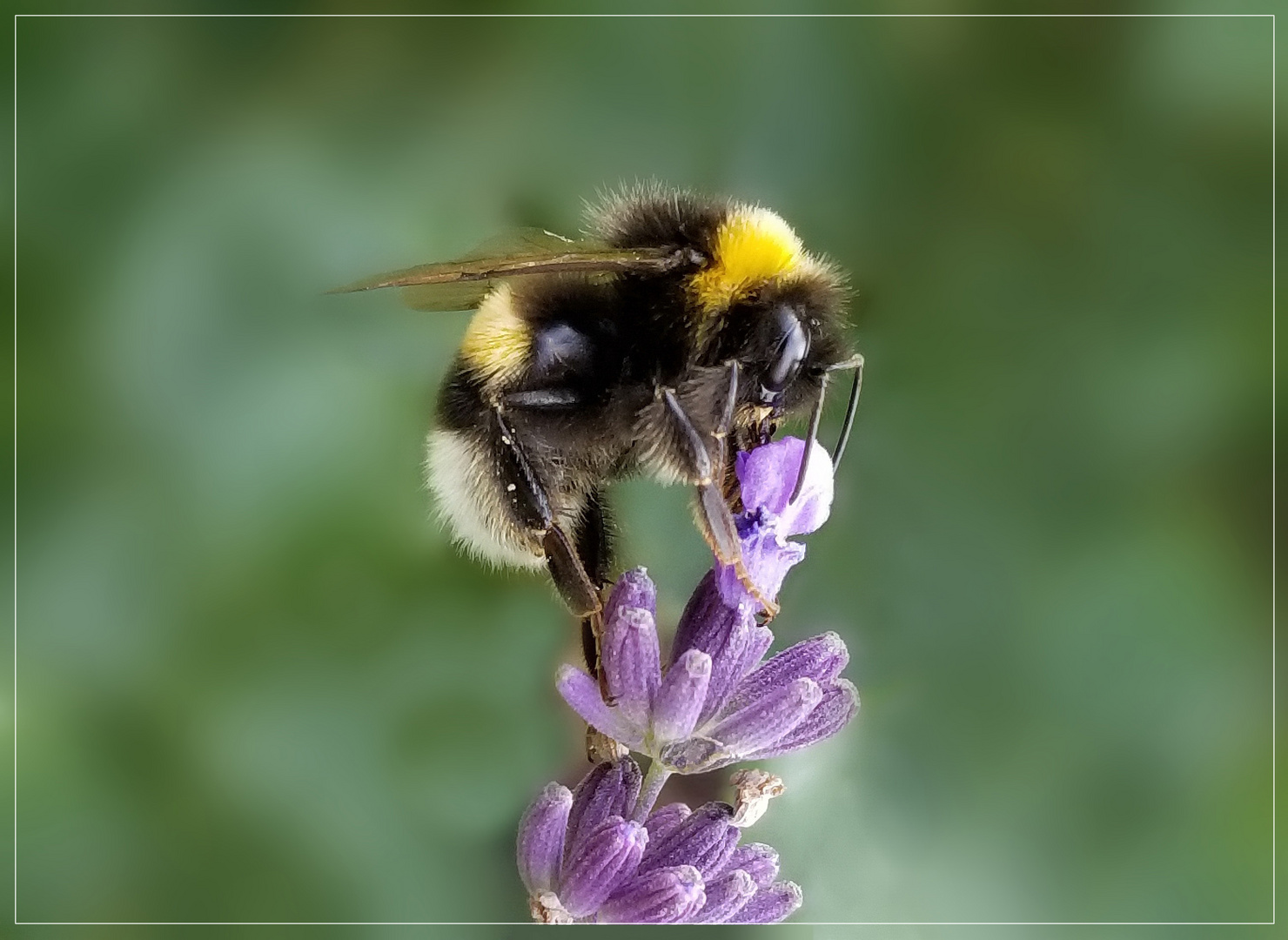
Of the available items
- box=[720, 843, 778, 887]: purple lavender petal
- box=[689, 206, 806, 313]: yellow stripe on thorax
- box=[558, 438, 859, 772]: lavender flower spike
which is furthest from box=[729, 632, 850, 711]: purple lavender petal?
box=[689, 206, 806, 313]: yellow stripe on thorax

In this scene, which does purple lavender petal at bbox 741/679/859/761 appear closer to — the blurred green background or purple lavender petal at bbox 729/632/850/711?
purple lavender petal at bbox 729/632/850/711

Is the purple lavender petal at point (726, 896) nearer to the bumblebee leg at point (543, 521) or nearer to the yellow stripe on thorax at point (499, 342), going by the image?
the bumblebee leg at point (543, 521)

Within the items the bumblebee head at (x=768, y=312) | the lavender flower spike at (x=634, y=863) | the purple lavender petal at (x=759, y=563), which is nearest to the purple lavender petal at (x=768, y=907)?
the lavender flower spike at (x=634, y=863)

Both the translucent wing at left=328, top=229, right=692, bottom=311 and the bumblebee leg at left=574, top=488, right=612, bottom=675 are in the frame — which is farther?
the bumblebee leg at left=574, top=488, right=612, bottom=675

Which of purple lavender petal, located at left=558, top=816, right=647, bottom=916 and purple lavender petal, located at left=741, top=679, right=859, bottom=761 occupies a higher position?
purple lavender petal, located at left=741, top=679, right=859, bottom=761

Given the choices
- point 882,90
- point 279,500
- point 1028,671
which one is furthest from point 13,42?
point 1028,671

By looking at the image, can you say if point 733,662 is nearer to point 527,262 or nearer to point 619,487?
point 619,487

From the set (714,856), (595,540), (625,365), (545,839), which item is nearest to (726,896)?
(714,856)
